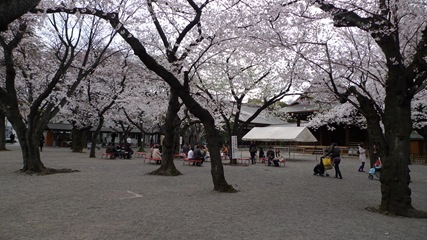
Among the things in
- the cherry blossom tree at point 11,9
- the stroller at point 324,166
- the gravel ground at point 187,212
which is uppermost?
the cherry blossom tree at point 11,9

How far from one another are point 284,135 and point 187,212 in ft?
65.4

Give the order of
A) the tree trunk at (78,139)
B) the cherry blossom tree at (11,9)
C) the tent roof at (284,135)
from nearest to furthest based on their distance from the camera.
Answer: the cherry blossom tree at (11,9) < the tent roof at (284,135) < the tree trunk at (78,139)

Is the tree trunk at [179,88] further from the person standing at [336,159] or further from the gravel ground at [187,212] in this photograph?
the person standing at [336,159]

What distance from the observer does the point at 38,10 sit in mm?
8430

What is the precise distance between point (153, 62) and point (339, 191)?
709cm

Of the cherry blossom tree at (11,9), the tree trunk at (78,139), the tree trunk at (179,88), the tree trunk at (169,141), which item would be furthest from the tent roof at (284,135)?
Result: the cherry blossom tree at (11,9)

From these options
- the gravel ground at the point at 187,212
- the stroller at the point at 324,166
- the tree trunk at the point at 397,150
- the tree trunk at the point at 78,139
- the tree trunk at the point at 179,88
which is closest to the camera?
the gravel ground at the point at 187,212

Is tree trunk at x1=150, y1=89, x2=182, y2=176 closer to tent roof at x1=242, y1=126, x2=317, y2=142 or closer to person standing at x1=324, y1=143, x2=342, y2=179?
person standing at x1=324, y1=143, x2=342, y2=179

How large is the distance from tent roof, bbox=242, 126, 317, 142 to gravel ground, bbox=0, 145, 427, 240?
46.3ft

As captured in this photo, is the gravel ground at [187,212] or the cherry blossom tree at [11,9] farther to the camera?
the gravel ground at [187,212]

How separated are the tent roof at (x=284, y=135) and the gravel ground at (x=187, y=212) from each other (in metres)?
14.1

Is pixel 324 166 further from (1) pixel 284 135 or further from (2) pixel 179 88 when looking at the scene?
(1) pixel 284 135

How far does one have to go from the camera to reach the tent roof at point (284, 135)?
24.6 meters

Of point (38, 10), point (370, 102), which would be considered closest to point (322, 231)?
point (370, 102)
